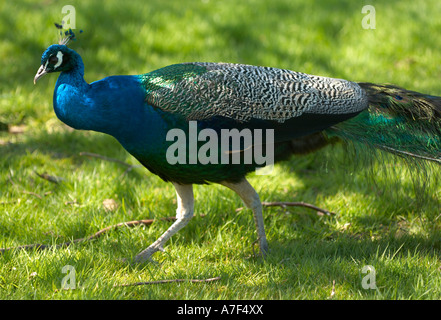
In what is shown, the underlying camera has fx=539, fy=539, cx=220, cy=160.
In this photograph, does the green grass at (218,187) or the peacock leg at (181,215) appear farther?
the peacock leg at (181,215)

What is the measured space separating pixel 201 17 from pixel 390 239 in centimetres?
397

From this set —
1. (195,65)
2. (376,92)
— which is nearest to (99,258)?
(195,65)

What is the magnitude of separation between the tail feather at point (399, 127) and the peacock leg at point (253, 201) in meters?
0.62

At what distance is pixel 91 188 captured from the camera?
404 centimetres

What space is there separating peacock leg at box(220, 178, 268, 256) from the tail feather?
62 centimetres

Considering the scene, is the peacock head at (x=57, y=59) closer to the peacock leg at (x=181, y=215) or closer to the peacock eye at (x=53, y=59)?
the peacock eye at (x=53, y=59)

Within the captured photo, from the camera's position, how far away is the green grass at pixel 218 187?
3.02 metres

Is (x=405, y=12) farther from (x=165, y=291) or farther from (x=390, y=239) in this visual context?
(x=165, y=291)

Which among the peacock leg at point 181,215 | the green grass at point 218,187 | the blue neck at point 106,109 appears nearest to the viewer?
the green grass at point 218,187

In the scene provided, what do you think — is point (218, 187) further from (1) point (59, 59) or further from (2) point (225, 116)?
(1) point (59, 59)

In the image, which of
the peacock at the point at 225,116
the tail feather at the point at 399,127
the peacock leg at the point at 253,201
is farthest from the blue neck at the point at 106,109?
the tail feather at the point at 399,127

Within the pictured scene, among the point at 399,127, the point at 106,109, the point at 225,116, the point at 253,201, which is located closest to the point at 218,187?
the point at 253,201

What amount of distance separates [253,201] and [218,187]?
28.2 inches

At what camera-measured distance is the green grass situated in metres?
3.02
